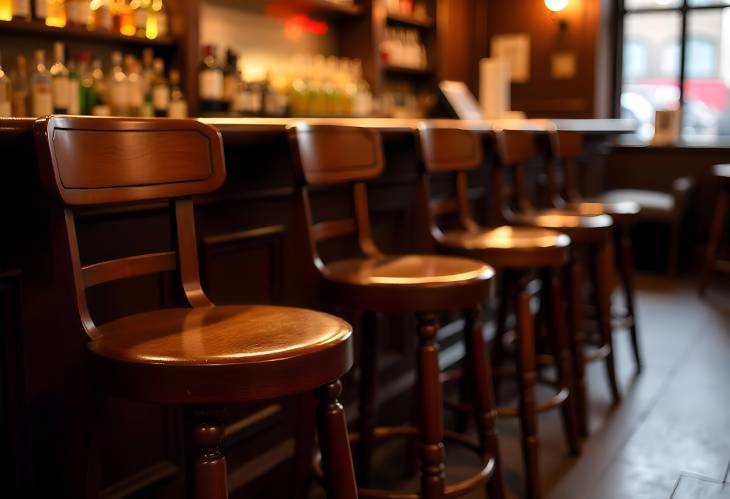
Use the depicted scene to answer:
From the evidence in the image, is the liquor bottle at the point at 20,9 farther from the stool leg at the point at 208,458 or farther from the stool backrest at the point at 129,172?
the stool leg at the point at 208,458

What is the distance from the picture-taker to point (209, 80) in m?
3.76

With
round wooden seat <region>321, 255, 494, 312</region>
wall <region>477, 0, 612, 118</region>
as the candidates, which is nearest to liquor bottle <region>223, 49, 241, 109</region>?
round wooden seat <region>321, 255, 494, 312</region>

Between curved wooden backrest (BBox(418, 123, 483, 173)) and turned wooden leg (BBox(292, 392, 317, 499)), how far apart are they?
31.2 inches

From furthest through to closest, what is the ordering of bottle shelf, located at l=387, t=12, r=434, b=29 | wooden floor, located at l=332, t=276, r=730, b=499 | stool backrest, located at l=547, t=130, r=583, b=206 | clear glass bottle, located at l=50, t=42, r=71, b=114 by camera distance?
bottle shelf, located at l=387, t=12, r=434, b=29 < clear glass bottle, located at l=50, t=42, r=71, b=114 < stool backrest, located at l=547, t=130, r=583, b=206 < wooden floor, located at l=332, t=276, r=730, b=499

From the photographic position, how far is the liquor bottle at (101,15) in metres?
3.46

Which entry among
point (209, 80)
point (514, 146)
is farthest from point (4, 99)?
point (514, 146)

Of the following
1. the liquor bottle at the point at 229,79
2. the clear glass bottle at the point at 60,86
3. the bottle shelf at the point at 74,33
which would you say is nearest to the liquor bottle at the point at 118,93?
the bottle shelf at the point at 74,33

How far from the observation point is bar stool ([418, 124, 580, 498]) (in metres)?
2.09

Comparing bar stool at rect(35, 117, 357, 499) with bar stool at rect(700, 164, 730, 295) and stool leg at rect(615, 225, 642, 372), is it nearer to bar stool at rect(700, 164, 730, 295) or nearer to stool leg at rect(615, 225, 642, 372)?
stool leg at rect(615, 225, 642, 372)

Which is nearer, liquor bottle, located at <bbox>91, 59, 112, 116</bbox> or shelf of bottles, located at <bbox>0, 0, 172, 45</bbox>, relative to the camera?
shelf of bottles, located at <bbox>0, 0, 172, 45</bbox>

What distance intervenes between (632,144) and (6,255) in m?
5.78

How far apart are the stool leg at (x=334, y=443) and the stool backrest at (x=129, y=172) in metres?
0.31

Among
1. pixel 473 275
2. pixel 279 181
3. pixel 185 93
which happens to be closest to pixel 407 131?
pixel 279 181

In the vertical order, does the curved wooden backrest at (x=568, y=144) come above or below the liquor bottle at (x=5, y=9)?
below
